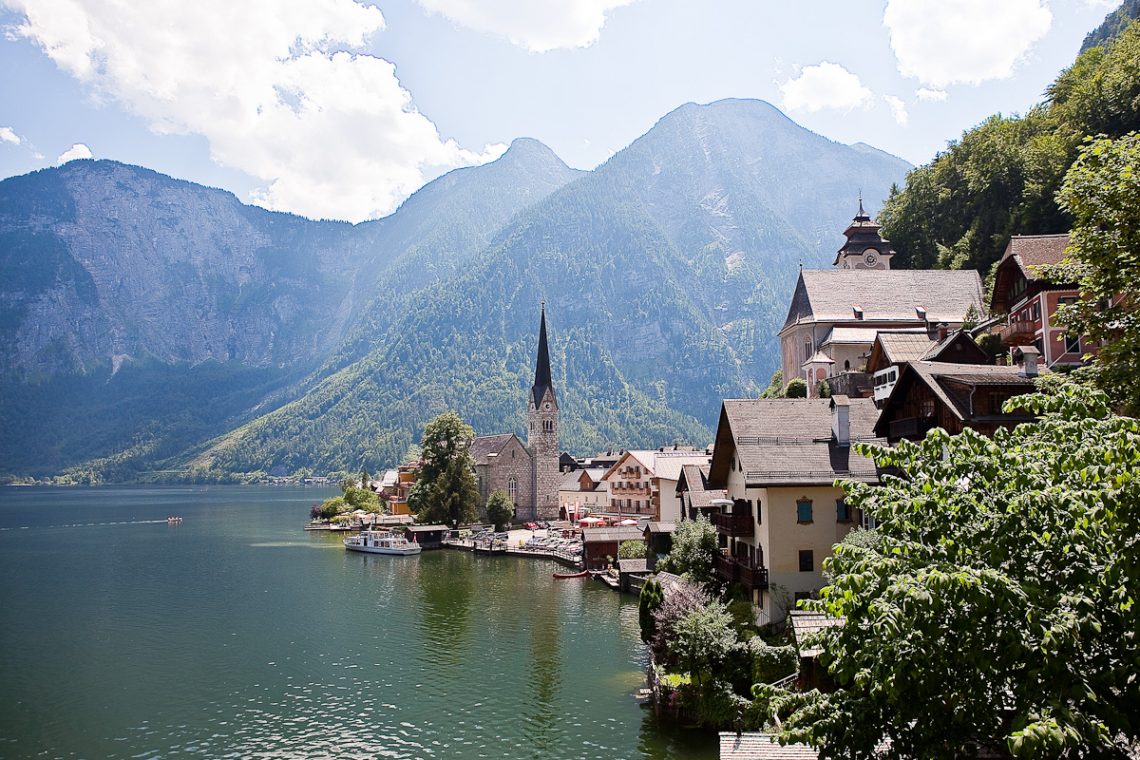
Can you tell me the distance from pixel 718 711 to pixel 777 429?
40.9ft

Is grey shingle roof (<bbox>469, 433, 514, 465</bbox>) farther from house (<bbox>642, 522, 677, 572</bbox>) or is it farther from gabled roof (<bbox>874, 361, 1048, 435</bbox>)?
gabled roof (<bbox>874, 361, 1048, 435</bbox>)

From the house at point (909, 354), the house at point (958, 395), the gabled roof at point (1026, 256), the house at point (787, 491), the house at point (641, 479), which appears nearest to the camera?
the house at point (958, 395)

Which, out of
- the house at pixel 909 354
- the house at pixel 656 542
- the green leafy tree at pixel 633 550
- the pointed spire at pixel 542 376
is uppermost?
the pointed spire at pixel 542 376

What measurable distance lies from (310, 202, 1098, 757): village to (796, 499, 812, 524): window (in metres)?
0.06

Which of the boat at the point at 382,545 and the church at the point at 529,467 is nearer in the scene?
the boat at the point at 382,545

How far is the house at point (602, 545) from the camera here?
73.0 m

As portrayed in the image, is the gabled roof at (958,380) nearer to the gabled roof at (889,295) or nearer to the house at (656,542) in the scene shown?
the house at (656,542)

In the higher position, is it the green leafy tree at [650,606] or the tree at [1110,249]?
the tree at [1110,249]

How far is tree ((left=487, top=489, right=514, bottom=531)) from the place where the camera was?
109688 millimetres

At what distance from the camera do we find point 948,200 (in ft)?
288

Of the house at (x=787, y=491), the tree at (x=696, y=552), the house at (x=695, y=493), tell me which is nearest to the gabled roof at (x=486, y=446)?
the house at (x=695, y=493)

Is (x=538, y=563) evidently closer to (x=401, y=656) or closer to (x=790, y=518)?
(x=401, y=656)

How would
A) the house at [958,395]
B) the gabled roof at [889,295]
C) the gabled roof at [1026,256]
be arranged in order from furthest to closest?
the gabled roof at [889,295] → the gabled roof at [1026,256] → the house at [958,395]

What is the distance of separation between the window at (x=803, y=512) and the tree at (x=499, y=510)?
7923 centimetres
